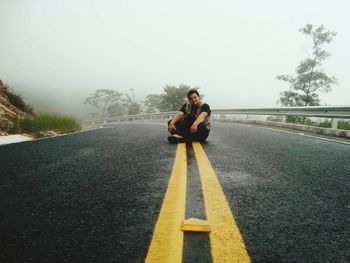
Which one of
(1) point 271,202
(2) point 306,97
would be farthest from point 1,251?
(2) point 306,97

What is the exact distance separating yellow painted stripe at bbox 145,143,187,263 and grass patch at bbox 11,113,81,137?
787cm

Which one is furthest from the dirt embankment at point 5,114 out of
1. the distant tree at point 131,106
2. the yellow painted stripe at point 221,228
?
the distant tree at point 131,106

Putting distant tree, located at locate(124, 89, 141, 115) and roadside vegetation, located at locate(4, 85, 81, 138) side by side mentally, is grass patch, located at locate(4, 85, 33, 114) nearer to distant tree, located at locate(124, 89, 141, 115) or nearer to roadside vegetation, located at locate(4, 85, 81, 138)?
roadside vegetation, located at locate(4, 85, 81, 138)

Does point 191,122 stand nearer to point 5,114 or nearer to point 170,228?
point 170,228

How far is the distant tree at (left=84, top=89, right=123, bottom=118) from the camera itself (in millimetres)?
80662

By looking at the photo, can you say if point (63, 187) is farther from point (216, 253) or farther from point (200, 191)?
point (216, 253)

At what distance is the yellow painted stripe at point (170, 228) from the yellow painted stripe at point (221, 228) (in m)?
0.19

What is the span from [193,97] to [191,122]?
59 centimetres

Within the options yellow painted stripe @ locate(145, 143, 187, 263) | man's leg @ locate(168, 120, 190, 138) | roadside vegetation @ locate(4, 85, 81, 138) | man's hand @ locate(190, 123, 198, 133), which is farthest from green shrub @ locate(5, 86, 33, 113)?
yellow painted stripe @ locate(145, 143, 187, 263)

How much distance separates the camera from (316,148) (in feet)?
21.2

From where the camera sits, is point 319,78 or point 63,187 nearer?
point 63,187

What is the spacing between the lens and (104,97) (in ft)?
270

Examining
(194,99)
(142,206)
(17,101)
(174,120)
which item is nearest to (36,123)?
(17,101)

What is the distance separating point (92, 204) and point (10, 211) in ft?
1.97
